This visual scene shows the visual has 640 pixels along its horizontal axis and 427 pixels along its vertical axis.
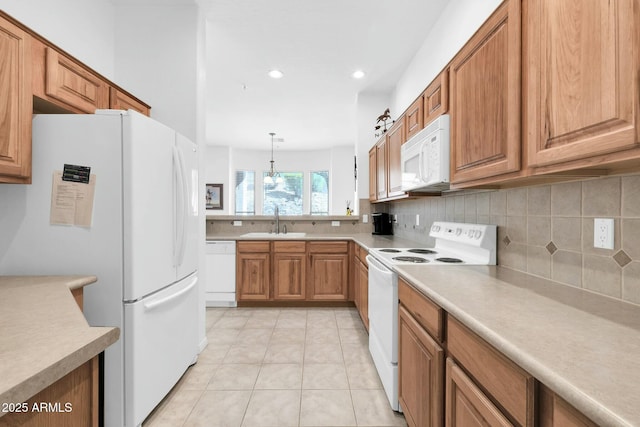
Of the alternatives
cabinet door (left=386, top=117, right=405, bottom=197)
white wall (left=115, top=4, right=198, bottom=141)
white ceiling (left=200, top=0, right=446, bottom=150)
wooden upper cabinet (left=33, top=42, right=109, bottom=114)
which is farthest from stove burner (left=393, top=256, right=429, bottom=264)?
wooden upper cabinet (left=33, top=42, right=109, bottom=114)

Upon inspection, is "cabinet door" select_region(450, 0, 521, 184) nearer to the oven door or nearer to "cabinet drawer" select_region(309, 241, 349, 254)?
the oven door

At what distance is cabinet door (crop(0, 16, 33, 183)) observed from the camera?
1.34 m

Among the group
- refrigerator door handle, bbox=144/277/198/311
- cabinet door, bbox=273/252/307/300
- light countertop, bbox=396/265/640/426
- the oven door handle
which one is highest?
light countertop, bbox=396/265/640/426

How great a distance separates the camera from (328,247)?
3.65 m

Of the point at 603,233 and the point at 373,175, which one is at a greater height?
the point at 373,175

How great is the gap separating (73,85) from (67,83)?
43 mm

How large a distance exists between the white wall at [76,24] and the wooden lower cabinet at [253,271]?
2186 mm

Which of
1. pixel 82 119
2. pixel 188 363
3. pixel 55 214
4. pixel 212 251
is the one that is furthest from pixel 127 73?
pixel 188 363

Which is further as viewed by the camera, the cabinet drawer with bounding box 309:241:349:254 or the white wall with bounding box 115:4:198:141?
the cabinet drawer with bounding box 309:241:349:254

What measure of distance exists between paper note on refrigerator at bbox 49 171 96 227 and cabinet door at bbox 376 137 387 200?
2443mm

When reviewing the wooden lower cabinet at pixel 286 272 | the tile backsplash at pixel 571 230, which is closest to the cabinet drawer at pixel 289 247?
the wooden lower cabinet at pixel 286 272

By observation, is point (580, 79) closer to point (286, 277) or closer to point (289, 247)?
point (289, 247)

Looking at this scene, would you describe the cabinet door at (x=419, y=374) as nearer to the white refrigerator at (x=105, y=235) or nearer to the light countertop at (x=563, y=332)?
the light countertop at (x=563, y=332)

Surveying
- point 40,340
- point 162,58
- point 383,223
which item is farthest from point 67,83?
point 383,223
